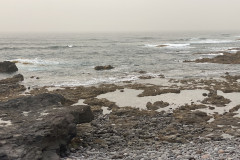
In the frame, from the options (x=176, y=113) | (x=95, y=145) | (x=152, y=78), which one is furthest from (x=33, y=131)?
(x=152, y=78)

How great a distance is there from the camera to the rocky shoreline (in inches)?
414

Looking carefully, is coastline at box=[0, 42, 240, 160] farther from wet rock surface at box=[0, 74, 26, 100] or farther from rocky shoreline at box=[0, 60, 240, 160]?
wet rock surface at box=[0, 74, 26, 100]

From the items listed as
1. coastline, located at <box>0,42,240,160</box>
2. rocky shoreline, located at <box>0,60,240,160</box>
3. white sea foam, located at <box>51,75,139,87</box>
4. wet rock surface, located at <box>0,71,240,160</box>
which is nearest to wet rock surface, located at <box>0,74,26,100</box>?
white sea foam, located at <box>51,75,139,87</box>

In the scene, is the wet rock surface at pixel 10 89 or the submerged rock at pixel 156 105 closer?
the submerged rock at pixel 156 105

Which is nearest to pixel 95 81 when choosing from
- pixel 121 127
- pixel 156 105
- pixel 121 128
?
pixel 156 105

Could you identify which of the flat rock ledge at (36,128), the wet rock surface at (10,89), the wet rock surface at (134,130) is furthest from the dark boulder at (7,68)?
the flat rock ledge at (36,128)

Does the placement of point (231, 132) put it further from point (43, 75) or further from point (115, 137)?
point (43, 75)

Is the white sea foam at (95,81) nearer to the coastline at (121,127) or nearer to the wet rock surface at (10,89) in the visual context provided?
the wet rock surface at (10,89)

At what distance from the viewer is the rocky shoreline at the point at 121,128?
10.5 meters

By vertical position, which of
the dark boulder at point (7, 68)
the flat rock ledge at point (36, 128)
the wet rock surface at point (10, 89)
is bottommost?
the wet rock surface at point (10, 89)

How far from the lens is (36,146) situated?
10039 mm

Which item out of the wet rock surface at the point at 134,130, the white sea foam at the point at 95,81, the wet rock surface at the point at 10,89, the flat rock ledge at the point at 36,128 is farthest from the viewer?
the white sea foam at the point at 95,81

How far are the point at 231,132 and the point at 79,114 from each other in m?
9.16

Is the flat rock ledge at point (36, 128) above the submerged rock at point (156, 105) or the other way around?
above
